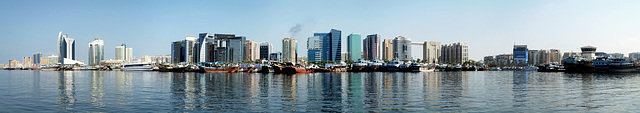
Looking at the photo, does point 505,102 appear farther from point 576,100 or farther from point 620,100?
point 620,100

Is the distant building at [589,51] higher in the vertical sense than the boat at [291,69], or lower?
higher

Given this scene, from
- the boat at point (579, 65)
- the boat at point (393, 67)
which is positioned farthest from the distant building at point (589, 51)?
the boat at point (393, 67)

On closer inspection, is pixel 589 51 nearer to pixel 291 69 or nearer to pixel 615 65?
pixel 615 65

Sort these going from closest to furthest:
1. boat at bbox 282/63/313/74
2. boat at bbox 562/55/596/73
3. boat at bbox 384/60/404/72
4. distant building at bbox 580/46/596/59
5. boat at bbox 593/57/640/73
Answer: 1. boat at bbox 282/63/313/74
2. boat at bbox 593/57/640/73
3. boat at bbox 562/55/596/73
4. boat at bbox 384/60/404/72
5. distant building at bbox 580/46/596/59

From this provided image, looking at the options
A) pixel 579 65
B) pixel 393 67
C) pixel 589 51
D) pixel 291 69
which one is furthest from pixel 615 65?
pixel 291 69

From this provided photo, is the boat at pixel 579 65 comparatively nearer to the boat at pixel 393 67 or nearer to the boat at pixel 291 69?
the boat at pixel 393 67

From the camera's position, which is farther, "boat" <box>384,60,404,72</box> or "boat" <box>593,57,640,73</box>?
"boat" <box>384,60,404,72</box>

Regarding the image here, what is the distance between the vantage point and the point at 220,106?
29.6m

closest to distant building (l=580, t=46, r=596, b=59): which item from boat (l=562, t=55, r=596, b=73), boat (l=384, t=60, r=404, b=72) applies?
boat (l=562, t=55, r=596, b=73)

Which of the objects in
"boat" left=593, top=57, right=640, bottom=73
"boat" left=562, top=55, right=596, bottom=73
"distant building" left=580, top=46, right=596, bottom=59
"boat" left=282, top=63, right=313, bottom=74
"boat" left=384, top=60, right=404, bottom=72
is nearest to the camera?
"boat" left=282, top=63, right=313, bottom=74

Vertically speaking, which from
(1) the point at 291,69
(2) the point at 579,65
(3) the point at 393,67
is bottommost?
(3) the point at 393,67

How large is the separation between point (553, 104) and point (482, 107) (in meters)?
6.37

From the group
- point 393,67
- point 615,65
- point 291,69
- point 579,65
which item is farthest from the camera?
point 393,67

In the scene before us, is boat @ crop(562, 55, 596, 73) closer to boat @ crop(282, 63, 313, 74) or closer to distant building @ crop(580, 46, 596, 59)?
distant building @ crop(580, 46, 596, 59)
